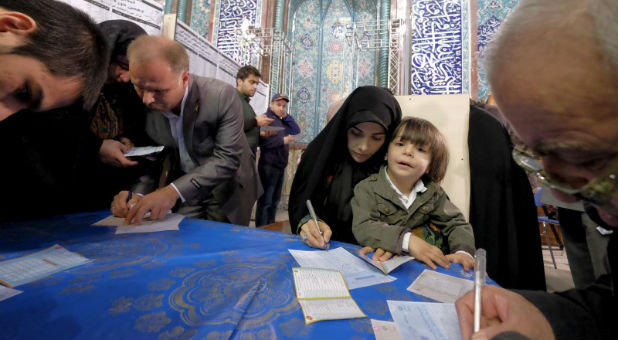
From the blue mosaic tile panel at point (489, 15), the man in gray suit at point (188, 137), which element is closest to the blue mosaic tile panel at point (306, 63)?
the blue mosaic tile panel at point (489, 15)

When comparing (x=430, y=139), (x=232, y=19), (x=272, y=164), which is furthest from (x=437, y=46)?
(x=430, y=139)

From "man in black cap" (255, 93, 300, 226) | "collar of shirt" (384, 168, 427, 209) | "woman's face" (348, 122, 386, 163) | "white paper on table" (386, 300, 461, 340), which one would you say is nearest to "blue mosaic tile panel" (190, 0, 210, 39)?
"man in black cap" (255, 93, 300, 226)

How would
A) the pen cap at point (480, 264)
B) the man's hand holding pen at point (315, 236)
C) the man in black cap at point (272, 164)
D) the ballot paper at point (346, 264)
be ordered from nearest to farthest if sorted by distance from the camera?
the pen cap at point (480, 264) → the ballot paper at point (346, 264) → the man's hand holding pen at point (315, 236) → the man in black cap at point (272, 164)

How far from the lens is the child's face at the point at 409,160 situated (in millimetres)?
1454

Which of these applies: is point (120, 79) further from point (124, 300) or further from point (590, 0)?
point (590, 0)

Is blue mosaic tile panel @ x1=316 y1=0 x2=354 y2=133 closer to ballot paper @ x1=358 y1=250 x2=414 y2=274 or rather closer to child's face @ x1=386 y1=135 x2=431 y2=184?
child's face @ x1=386 y1=135 x2=431 y2=184

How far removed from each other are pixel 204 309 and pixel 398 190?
1132 millimetres

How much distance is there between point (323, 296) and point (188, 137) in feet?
4.64

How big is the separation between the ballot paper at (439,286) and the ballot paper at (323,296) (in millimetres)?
217

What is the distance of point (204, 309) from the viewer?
26.0 inches

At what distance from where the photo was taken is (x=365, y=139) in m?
1.57

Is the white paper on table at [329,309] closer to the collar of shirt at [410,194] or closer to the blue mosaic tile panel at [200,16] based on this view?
the collar of shirt at [410,194]

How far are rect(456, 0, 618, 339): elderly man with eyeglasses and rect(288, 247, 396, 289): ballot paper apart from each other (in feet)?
1.23

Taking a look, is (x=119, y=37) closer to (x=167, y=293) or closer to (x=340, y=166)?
(x=340, y=166)
